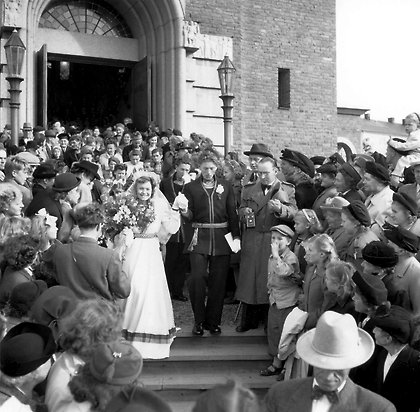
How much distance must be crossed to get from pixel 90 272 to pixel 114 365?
7.24 ft

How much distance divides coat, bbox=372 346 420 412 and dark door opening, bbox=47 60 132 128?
15026mm

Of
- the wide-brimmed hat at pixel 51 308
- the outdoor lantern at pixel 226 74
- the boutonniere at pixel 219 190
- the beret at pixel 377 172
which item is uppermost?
the outdoor lantern at pixel 226 74

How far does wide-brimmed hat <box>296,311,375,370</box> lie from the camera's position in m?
3.03

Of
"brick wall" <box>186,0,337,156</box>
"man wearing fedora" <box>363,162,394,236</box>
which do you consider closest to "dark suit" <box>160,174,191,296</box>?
"man wearing fedora" <box>363,162,394,236</box>

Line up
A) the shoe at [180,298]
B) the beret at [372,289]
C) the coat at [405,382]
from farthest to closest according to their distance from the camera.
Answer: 1. the shoe at [180,298]
2. the beret at [372,289]
3. the coat at [405,382]

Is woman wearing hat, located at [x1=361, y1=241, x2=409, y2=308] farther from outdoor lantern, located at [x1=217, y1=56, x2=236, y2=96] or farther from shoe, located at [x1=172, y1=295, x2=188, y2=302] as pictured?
outdoor lantern, located at [x1=217, y1=56, x2=236, y2=96]

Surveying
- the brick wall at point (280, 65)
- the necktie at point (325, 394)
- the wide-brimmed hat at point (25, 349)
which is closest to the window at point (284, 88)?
the brick wall at point (280, 65)

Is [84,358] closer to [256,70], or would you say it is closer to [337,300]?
[337,300]

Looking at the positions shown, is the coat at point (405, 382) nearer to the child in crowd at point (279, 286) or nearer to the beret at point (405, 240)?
the beret at point (405, 240)

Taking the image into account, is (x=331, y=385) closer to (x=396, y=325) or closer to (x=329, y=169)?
(x=396, y=325)

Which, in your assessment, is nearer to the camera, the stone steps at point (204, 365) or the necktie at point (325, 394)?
the necktie at point (325, 394)

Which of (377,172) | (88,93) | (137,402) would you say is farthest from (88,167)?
(88,93)

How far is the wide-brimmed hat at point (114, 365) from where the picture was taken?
2.76m

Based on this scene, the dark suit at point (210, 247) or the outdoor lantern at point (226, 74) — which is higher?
the outdoor lantern at point (226, 74)
